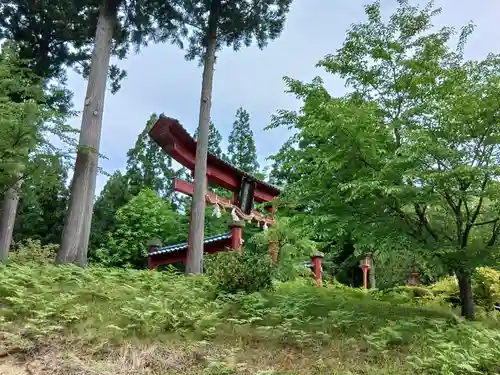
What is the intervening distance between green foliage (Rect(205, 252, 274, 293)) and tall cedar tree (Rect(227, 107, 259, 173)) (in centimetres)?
2278

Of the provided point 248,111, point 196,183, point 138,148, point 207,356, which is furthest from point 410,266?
point 248,111

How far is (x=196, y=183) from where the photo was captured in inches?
402

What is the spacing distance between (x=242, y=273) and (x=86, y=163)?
12.8ft

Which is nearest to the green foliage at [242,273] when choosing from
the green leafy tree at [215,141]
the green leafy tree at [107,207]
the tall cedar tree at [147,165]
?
the green leafy tree at [107,207]

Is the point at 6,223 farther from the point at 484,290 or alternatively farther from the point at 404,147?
the point at 484,290

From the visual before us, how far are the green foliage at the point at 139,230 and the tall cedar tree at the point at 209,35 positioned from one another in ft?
35.6

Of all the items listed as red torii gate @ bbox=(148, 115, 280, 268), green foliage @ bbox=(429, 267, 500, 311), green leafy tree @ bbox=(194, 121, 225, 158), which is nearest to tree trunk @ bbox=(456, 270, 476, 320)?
green foliage @ bbox=(429, 267, 500, 311)

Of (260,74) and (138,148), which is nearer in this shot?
(260,74)

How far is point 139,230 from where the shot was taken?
21.1m

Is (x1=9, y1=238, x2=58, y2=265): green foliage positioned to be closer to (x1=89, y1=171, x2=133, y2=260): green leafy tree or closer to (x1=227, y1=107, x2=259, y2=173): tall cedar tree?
(x1=89, y1=171, x2=133, y2=260): green leafy tree

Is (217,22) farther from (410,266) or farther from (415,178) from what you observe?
(410,266)

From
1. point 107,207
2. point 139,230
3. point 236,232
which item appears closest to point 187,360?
point 236,232

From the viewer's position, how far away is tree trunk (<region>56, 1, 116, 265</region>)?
788 cm

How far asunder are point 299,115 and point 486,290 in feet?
16.3
